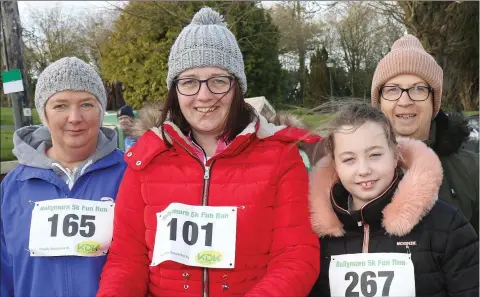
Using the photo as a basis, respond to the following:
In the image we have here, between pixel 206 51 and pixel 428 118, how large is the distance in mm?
1348

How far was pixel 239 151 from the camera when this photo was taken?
2.27 m

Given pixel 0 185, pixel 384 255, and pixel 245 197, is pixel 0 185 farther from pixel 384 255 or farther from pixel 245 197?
pixel 384 255

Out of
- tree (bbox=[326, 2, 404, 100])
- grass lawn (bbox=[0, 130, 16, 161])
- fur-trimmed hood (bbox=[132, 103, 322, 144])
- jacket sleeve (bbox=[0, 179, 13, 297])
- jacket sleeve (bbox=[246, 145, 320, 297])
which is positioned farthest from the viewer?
tree (bbox=[326, 2, 404, 100])

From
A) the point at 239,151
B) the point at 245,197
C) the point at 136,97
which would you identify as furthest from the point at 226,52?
the point at 136,97

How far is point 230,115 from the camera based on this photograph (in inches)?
93.9

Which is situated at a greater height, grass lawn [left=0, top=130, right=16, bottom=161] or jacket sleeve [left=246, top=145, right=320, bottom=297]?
jacket sleeve [left=246, top=145, right=320, bottom=297]

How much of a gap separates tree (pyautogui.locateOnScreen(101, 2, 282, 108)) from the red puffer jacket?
7.61m

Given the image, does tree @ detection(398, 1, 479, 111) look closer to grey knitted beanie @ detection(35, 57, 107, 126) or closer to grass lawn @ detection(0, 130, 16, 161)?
grey knitted beanie @ detection(35, 57, 107, 126)

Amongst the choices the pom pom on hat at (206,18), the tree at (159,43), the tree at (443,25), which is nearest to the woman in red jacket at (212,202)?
the pom pom on hat at (206,18)

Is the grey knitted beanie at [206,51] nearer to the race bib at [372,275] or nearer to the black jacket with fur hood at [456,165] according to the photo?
the race bib at [372,275]

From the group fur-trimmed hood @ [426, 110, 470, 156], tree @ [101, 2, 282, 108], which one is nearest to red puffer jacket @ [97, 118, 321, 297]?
fur-trimmed hood @ [426, 110, 470, 156]

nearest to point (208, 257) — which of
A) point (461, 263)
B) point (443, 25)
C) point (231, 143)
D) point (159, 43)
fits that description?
point (231, 143)

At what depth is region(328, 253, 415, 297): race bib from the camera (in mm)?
2184

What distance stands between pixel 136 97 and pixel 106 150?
904 centimetres
